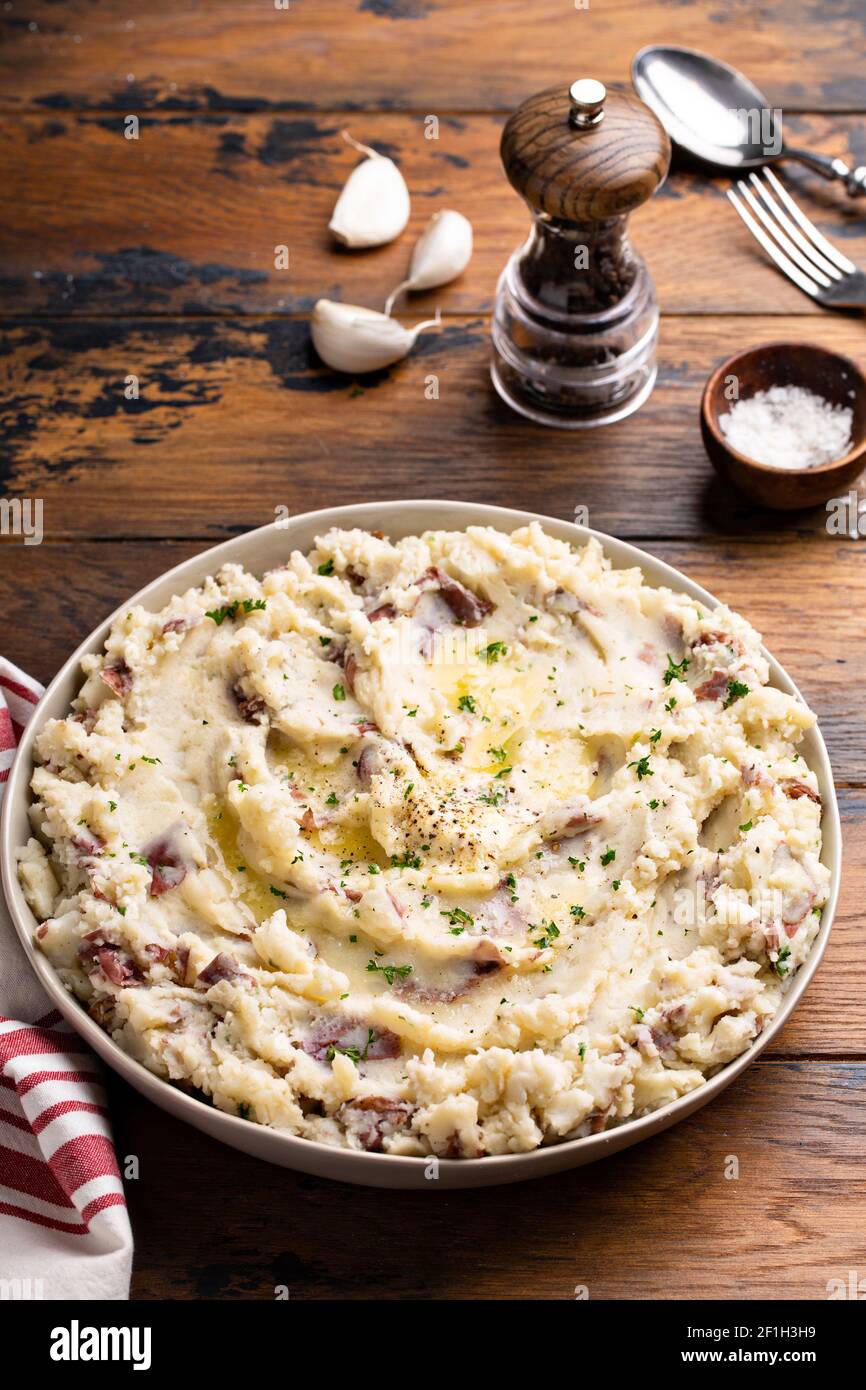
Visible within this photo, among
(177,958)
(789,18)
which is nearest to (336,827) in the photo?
(177,958)

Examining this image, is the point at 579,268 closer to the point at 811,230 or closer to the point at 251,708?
the point at 811,230

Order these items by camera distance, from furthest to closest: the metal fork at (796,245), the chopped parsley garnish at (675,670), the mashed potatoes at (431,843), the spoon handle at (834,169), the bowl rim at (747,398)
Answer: the spoon handle at (834,169) → the metal fork at (796,245) → the bowl rim at (747,398) → the chopped parsley garnish at (675,670) → the mashed potatoes at (431,843)

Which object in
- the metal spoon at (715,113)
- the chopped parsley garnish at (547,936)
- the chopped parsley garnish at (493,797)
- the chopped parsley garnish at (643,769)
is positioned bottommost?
the chopped parsley garnish at (547,936)

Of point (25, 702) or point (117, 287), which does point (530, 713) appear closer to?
point (25, 702)

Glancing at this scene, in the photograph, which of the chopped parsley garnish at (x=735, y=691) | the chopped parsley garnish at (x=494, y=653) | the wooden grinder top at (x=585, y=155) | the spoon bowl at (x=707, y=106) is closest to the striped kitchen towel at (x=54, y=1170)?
the chopped parsley garnish at (x=494, y=653)

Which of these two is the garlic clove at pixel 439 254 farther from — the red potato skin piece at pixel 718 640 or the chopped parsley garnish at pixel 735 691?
the chopped parsley garnish at pixel 735 691

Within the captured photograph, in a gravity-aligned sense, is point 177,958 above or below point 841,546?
below

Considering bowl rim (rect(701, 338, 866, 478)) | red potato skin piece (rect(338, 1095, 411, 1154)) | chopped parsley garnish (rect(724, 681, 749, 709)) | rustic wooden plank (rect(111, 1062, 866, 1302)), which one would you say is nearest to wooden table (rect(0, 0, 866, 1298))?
rustic wooden plank (rect(111, 1062, 866, 1302))

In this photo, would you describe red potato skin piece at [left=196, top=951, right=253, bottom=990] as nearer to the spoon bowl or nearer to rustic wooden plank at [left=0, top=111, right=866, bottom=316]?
rustic wooden plank at [left=0, top=111, right=866, bottom=316]
